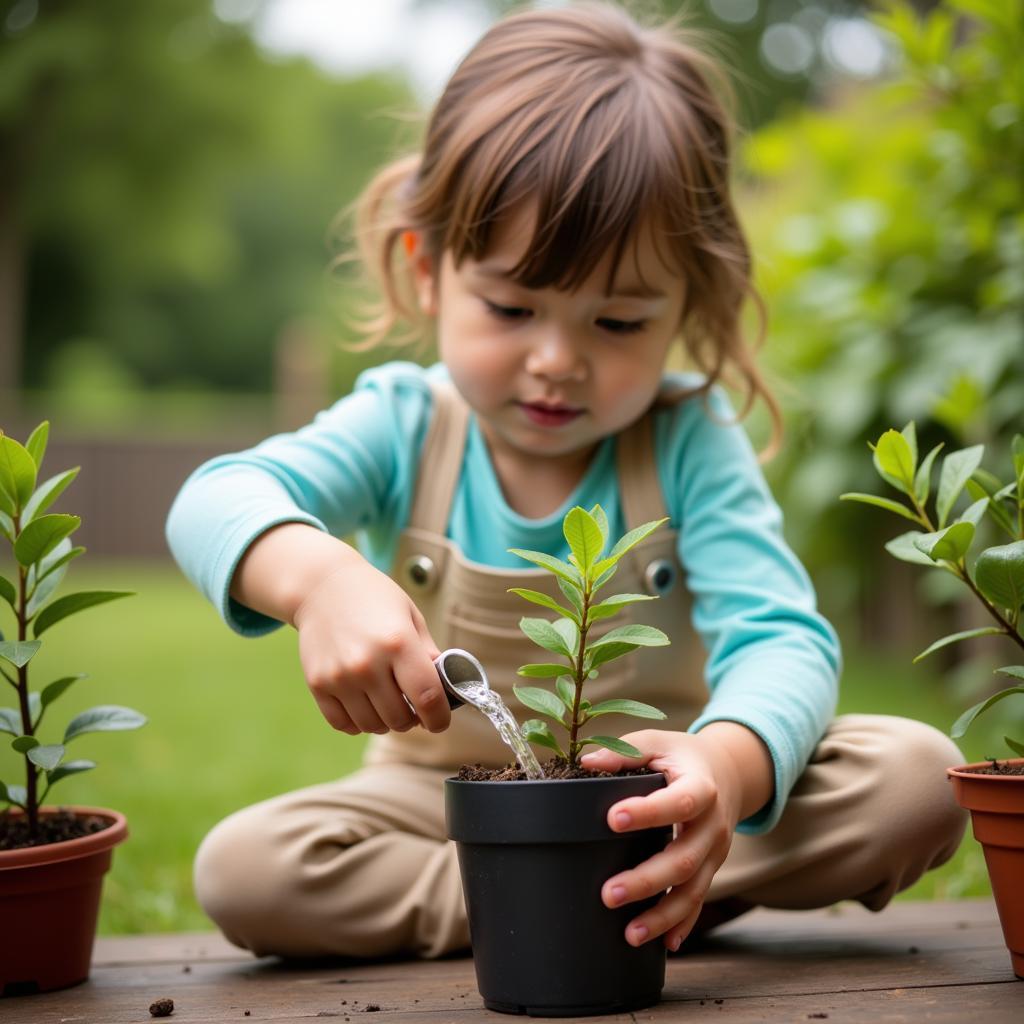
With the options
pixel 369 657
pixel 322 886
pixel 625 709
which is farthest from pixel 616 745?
pixel 322 886

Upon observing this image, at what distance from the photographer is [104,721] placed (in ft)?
5.48

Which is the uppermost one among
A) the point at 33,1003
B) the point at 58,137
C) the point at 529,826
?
the point at 58,137

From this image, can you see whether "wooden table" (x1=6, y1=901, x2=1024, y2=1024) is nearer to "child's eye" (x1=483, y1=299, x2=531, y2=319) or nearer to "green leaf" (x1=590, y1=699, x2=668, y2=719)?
"green leaf" (x1=590, y1=699, x2=668, y2=719)

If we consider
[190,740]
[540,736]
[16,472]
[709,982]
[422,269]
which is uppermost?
[422,269]

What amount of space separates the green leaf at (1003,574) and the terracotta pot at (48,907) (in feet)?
3.57

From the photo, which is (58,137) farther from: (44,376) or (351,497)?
(351,497)

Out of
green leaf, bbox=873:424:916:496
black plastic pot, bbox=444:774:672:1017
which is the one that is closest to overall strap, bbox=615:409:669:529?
green leaf, bbox=873:424:916:496

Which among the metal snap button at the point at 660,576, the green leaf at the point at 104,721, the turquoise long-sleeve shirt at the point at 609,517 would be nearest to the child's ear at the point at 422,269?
the turquoise long-sleeve shirt at the point at 609,517

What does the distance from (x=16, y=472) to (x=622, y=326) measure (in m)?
0.86

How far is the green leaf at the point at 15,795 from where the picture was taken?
1.60 meters

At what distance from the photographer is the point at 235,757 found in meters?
3.95

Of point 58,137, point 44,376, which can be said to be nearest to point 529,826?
point 58,137

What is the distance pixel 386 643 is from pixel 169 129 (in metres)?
20.5

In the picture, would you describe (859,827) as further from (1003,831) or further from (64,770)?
(64,770)
